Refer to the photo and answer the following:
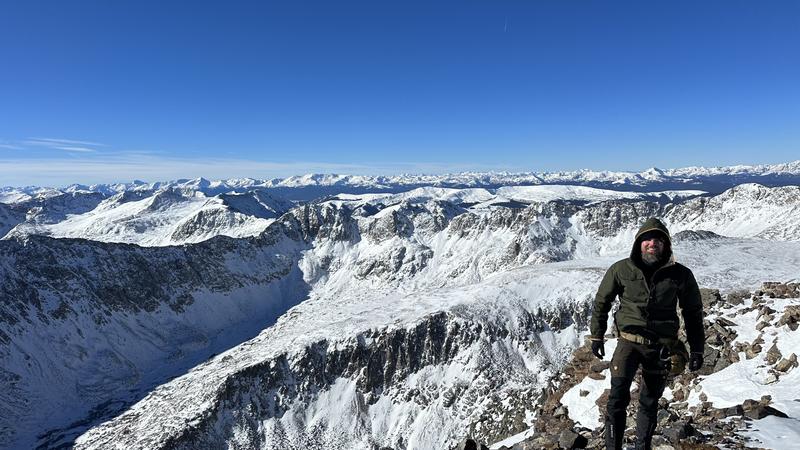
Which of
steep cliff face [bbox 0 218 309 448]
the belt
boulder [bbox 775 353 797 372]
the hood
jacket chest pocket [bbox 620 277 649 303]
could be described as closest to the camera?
the hood

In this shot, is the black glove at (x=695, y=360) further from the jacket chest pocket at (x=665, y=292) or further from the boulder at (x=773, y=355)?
the boulder at (x=773, y=355)

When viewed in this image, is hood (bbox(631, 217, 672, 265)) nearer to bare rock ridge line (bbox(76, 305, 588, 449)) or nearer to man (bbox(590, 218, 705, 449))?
man (bbox(590, 218, 705, 449))

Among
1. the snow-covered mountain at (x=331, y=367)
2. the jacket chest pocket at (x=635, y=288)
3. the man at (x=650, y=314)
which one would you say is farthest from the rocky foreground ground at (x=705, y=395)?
the snow-covered mountain at (x=331, y=367)

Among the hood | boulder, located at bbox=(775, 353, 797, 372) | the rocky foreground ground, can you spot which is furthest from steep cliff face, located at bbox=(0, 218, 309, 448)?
the hood

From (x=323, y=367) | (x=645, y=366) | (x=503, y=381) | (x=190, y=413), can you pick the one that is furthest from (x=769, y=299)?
(x=190, y=413)

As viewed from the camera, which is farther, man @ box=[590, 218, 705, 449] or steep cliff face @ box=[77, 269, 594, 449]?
steep cliff face @ box=[77, 269, 594, 449]

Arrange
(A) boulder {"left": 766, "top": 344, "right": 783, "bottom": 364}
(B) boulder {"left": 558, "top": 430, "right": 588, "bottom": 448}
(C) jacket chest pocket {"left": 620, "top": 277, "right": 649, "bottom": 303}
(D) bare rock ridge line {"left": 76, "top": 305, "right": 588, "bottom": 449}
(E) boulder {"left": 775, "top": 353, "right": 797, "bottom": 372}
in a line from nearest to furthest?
(C) jacket chest pocket {"left": 620, "top": 277, "right": 649, "bottom": 303}
(B) boulder {"left": 558, "top": 430, "right": 588, "bottom": 448}
(E) boulder {"left": 775, "top": 353, "right": 797, "bottom": 372}
(A) boulder {"left": 766, "top": 344, "right": 783, "bottom": 364}
(D) bare rock ridge line {"left": 76, "top": 305, "right": 588, "bottom": 449}

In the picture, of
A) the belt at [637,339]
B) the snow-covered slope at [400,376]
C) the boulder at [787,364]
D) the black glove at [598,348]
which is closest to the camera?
the belt at [637,339]

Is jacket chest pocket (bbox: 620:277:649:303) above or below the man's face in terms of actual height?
below
